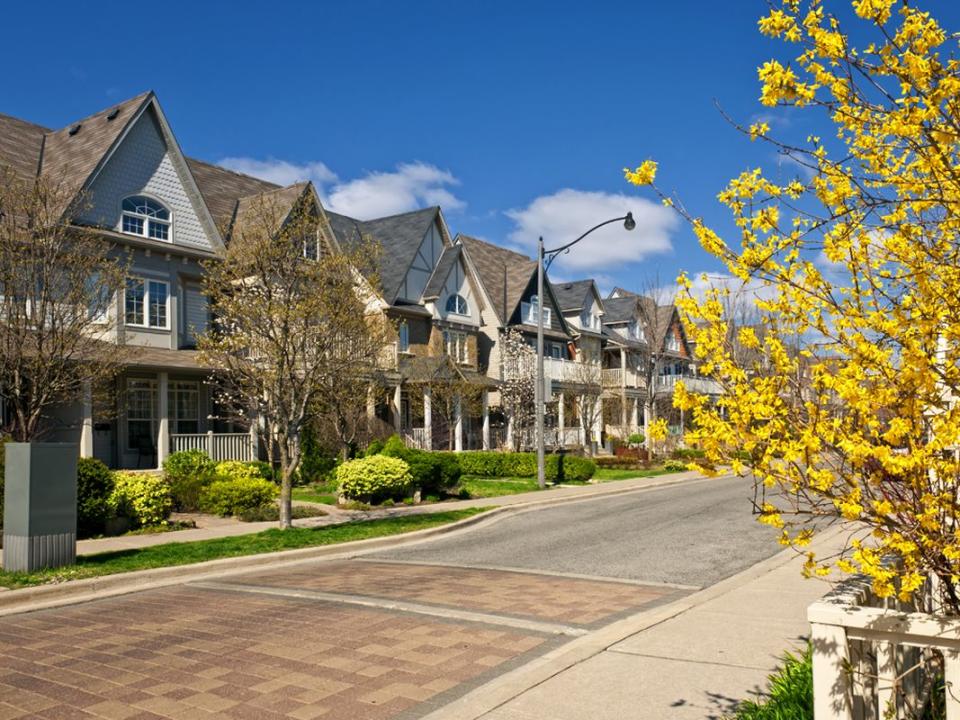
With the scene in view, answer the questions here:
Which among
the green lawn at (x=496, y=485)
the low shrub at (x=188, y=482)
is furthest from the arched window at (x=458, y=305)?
the low shrub at (x=188, y=482)

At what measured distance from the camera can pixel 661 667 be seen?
6688 mm

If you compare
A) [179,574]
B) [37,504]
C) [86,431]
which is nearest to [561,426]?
[86,431]

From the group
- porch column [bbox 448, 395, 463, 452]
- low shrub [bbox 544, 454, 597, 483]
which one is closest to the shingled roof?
porch column [bbox 448, 395, 463, 452]

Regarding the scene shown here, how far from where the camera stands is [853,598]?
4051 millimetres

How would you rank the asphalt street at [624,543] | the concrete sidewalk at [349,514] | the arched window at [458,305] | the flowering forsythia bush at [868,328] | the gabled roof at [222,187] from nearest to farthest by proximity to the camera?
the flowering forsythia bush at [868,328] → the asphalt street at [624,543] → the concrete sidewalk at [349,514] → the gabled roof at [222,187] → the arched window at [458,305]

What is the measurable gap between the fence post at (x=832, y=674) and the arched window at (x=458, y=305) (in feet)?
117

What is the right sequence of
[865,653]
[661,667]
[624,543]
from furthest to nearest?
[624,543] < [661,667] < [865,653]

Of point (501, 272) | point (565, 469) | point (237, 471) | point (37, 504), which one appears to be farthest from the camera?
point (501, 272)

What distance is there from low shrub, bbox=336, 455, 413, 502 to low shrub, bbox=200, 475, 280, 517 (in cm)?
185

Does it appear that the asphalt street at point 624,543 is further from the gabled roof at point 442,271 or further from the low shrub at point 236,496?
the gabled roof at point 442,271

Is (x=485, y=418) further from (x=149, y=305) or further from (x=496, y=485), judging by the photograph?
(x=149, y=305)

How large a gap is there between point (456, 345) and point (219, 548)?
1036 inches

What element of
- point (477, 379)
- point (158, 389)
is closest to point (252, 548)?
point (158, 389)

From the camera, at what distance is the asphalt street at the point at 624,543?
1205 cm
